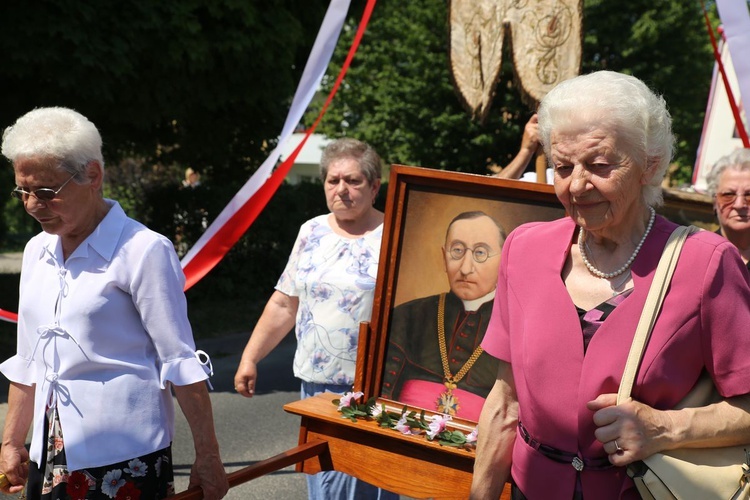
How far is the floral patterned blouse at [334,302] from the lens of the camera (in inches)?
147

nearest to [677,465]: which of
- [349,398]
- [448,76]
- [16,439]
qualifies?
[349,398]

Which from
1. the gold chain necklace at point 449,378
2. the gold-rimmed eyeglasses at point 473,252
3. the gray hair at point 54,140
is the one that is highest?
the gray hair at point 54,140

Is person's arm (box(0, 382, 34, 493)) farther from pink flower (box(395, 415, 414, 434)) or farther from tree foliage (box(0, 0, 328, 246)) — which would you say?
tree foliage (box(0, 0, 328, 246))

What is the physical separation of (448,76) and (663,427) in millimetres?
22920

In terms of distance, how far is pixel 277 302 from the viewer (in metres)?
4.03

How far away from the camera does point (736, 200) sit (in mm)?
3980

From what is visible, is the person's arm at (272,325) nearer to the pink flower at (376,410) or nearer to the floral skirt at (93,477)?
the pink flower at (376,410)

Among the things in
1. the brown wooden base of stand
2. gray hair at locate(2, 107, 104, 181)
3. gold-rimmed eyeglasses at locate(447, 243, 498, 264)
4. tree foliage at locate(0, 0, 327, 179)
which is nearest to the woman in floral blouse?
the brown wooden base of stand

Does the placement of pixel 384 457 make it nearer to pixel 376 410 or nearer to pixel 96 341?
pixel 376 410

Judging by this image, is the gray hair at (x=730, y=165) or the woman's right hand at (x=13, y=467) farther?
the gray hair at (x=730, y=165)

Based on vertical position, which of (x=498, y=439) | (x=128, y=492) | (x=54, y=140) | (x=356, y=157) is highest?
(x=356, y=157)

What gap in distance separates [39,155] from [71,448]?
87cm

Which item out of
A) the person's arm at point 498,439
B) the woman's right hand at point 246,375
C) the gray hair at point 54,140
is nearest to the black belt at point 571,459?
the person's arm at point 498,439

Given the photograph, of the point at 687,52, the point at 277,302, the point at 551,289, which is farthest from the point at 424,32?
the point at 551,289
